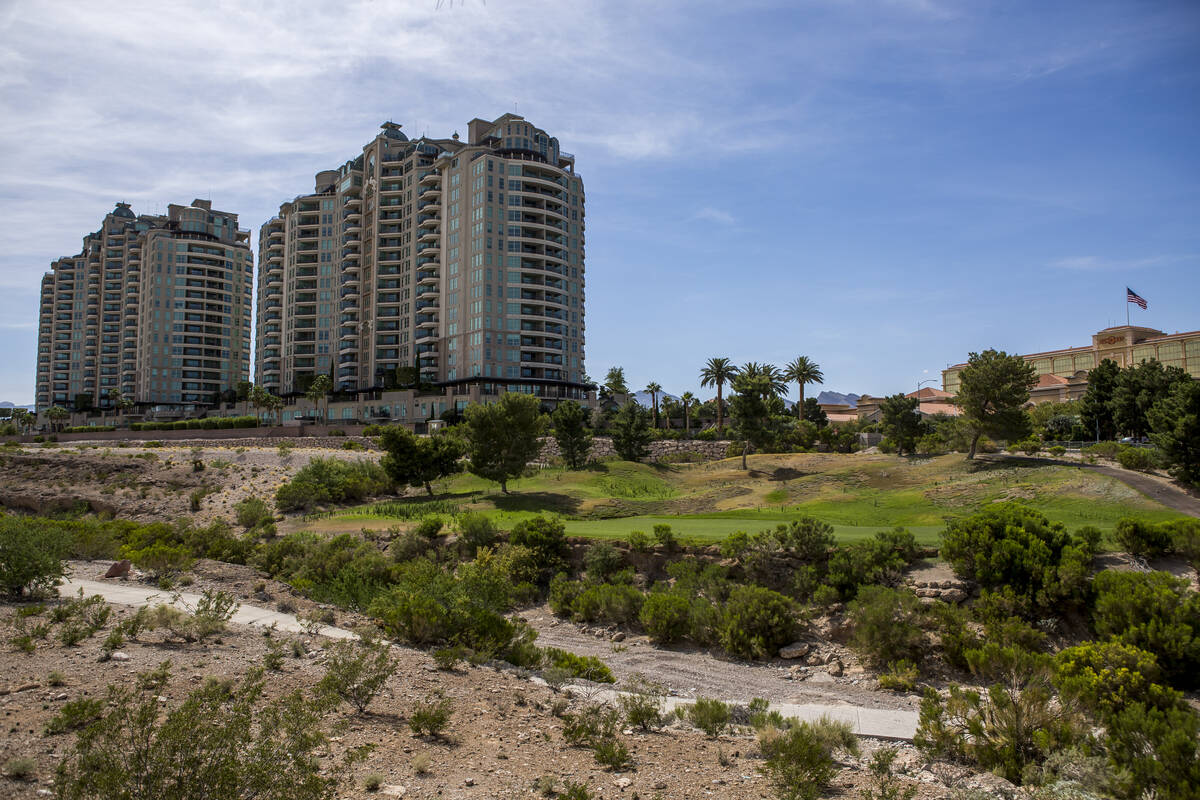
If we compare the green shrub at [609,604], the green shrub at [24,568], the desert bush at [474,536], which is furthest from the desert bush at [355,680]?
the desert bush at [474,536]

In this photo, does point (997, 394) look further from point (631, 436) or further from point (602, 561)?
point (602, 561)

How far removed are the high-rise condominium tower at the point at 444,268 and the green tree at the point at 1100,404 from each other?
66.4 meters

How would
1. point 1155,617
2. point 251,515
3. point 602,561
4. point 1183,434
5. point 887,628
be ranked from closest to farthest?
point 1155,617 < point 887,628 < point 602,561 < point 1183,434 < point 251,515

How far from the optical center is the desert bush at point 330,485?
5072 cm

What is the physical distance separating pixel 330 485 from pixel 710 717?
4770cm

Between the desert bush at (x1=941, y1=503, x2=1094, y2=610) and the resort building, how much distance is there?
85.0 metres

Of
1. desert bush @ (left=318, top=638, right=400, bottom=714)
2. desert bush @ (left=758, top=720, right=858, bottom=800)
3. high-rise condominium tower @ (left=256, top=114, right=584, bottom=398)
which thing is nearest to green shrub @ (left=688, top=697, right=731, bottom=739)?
desert bush @ (left=758, top=720, right=858, bottom=800)

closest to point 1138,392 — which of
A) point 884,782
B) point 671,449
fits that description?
point 671,449

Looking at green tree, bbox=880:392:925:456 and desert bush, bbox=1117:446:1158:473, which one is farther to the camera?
green tree, bbox=880:392:925:456

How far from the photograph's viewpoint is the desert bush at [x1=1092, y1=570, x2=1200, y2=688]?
1609 centimetres

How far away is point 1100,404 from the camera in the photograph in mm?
64125

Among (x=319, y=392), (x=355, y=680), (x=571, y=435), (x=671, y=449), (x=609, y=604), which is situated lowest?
(x=609, y=604)

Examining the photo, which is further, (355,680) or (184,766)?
(355,680)

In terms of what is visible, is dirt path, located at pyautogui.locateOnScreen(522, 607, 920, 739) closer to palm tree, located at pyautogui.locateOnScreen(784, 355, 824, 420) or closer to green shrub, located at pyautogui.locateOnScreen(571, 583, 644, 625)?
green shrub, located at pyautogui.locateOnScreen(571, 583, 644, 625)
